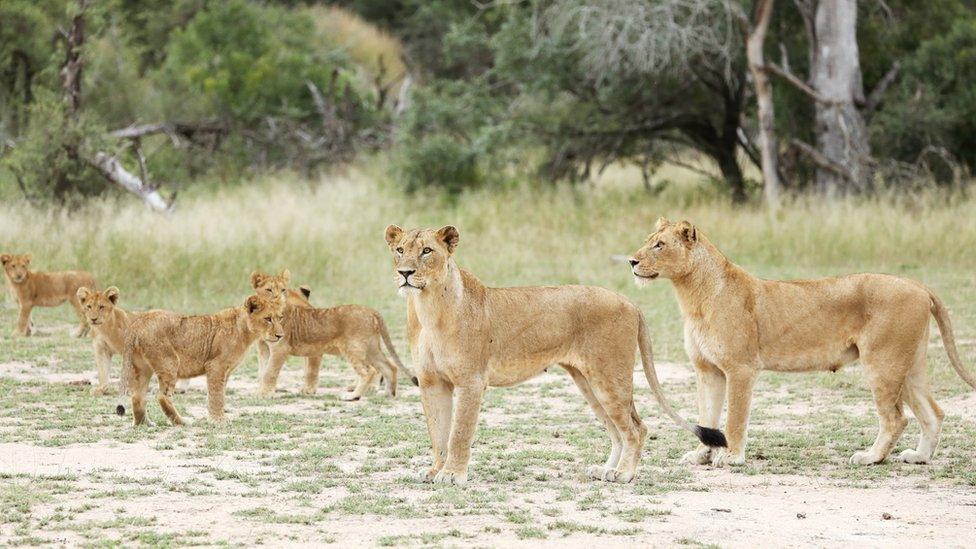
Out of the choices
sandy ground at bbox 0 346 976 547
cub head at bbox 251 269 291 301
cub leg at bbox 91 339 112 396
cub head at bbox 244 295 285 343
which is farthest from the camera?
cub head at bbox 251 269 291 301

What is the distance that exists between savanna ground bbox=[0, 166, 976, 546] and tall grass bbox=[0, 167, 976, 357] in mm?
53

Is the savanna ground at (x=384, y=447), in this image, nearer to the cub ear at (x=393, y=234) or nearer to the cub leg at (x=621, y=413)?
the cub leg at (x=621, y=413)

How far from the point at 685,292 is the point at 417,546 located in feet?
9.14

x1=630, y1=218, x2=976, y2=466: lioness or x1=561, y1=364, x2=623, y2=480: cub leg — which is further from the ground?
x1=630, y1=218, x2=976, y2=466: lioness

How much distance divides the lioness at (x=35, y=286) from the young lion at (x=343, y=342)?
3.07 meters

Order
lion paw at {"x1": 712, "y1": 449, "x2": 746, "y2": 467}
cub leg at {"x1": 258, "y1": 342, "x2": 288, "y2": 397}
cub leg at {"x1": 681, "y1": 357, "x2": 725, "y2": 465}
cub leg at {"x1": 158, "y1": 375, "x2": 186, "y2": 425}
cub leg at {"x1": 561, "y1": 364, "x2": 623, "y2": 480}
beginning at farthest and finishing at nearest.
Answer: cub leg at {"x1": 258, "y1": 342, "x2": 288, "y2": 397} < cub leg at {"x1": 158, "y1": 375, "x2": 186, "y2": 425} < cub leg at {"x1": 681, "y1": 357, "x2": 725, "y2": 465} < lion paw at {"x1": 712, "y1": 449, "x2": 746, "y2": 467} < cub leg at {"x1": 561, "y1": 364, "x2": 623, "y2": 480}

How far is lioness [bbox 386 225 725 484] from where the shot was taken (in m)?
6.92

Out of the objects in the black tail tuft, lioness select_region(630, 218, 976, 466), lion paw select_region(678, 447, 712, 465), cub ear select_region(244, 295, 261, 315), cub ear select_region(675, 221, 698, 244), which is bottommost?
lion paw select_region(678, 447, 712, 465)

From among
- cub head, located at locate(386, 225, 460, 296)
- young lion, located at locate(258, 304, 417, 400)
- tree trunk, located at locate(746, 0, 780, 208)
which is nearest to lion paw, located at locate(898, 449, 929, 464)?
cub head, located at locate(386, 225, 460, 296)

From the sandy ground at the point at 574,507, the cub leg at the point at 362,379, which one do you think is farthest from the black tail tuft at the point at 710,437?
the cub leg at the point at 362,379

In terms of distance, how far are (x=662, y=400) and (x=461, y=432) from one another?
3.66 feet

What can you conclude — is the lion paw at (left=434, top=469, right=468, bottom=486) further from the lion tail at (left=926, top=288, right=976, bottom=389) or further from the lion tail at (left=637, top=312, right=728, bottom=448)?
the lion tail at (left=926, top=288, right=976, bottom=389)

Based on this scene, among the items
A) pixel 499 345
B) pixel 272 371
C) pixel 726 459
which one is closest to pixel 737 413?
pixel 726 459

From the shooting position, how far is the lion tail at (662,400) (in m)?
7.00
